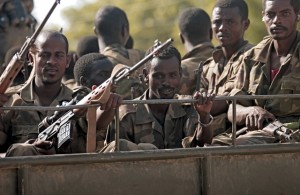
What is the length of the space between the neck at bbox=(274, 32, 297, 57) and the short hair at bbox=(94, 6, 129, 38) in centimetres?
327

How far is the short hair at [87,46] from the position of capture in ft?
42.0

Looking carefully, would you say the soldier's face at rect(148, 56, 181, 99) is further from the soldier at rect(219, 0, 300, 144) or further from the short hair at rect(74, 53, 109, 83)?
the short hair at rect(74, 53, 109, 83)

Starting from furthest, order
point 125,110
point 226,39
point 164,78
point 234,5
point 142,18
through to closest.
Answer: point 142,18 < point 234,5 < point 226,39 < point 164,78 < point 125,110

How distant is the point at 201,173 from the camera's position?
7.90 m

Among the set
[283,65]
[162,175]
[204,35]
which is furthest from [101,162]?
[204,35]

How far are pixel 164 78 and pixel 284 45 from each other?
99 centimetres

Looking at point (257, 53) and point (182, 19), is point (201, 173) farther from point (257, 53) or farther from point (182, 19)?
point (182, 19)

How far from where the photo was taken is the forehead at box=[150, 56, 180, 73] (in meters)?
8.95

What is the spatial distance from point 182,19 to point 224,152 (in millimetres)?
4199

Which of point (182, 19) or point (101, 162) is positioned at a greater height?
Result: point (182, 19)

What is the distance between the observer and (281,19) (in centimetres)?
917

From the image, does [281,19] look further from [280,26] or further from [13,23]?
[13,23]

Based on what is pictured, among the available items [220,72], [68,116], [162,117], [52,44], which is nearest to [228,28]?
[220,72]

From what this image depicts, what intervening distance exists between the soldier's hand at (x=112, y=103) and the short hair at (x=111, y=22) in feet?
14.8
